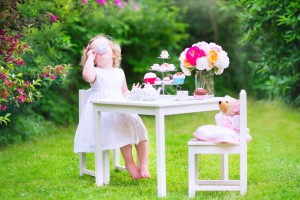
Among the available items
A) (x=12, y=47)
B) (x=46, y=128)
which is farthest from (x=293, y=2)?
(x=12, y=47)

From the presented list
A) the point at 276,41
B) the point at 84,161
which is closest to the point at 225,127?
the point at 84,161

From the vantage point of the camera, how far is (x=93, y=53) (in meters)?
5.99

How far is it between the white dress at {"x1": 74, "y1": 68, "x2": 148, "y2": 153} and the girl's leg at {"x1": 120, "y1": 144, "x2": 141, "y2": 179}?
0.12m

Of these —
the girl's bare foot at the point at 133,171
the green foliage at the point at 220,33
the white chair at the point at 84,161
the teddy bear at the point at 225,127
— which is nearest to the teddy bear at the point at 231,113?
the teddy bear at the point at 225,127

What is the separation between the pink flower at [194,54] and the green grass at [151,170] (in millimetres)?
1058

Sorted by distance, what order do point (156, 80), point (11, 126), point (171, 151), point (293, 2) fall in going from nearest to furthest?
point (156, 80)
point (171, 151)
point (11, 126)
point (293, 2)

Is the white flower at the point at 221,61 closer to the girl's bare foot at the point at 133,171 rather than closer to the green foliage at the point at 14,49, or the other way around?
the girl's bare foot at the point at 133,171

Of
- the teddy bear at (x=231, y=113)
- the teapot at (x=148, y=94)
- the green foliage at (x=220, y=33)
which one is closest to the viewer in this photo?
the teddy bear at (x=231, y=113)

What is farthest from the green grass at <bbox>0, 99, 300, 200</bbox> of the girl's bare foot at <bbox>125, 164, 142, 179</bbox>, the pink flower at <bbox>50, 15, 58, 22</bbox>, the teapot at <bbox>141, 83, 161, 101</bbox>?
the pink flower at <bbox>50, 15, 58, 22</bbox>

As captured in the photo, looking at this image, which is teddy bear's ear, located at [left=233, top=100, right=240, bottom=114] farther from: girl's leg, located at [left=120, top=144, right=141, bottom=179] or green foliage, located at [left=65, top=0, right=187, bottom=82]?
green foliage, located at [left=65, top=0, right=187, bottom=82]

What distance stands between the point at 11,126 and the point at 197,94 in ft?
11.7

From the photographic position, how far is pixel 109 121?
5.90 meters

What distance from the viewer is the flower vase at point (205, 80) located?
18.4 feet

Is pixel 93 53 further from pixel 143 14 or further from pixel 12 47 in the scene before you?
pixel 143 14
